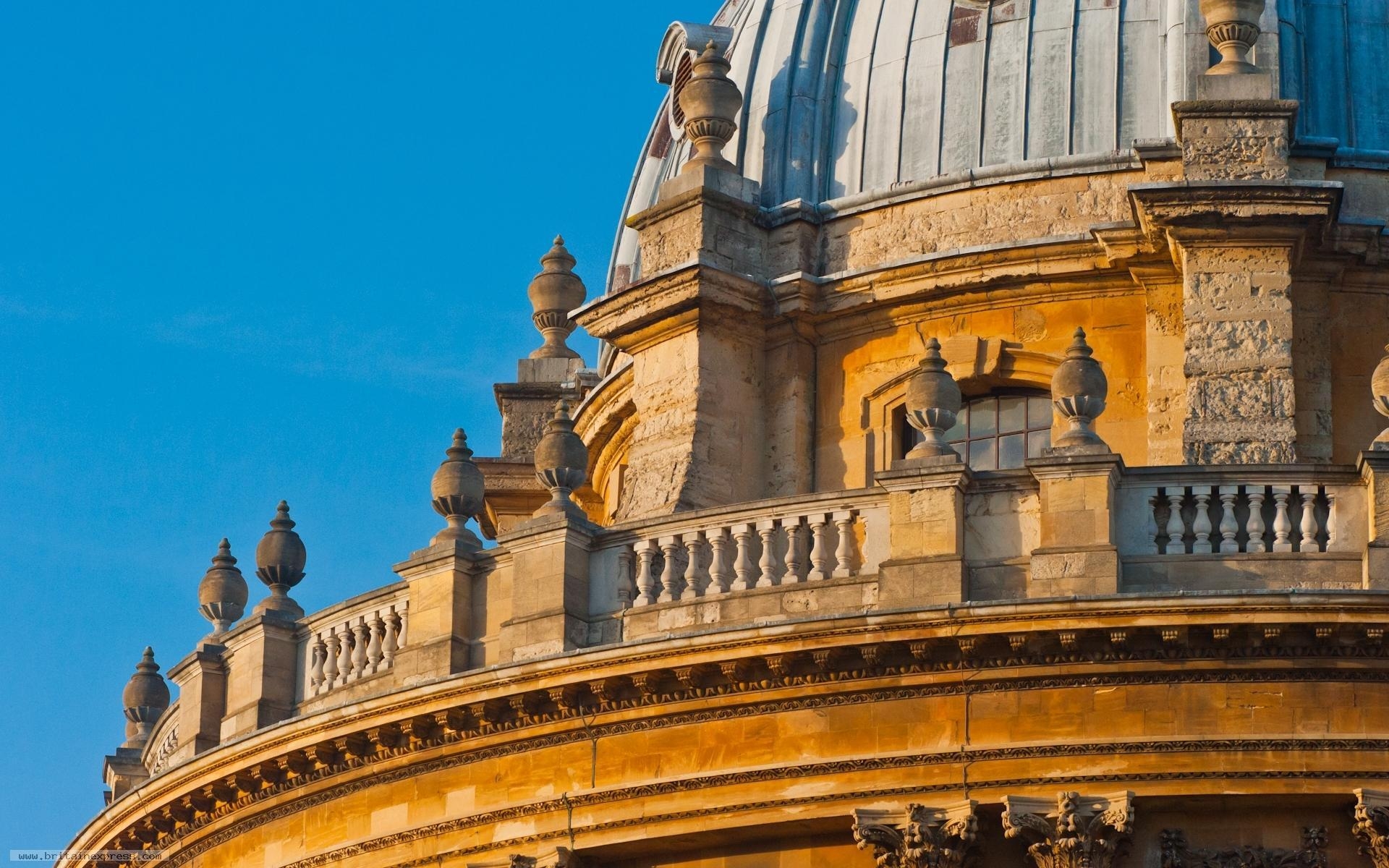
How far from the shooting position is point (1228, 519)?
2977 centimetres

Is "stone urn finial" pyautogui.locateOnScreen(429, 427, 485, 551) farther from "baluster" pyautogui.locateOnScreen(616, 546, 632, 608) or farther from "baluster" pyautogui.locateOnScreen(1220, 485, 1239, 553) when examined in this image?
"baluster" pyautogui.locateOnScreen(1220, 485, 1239, 553)

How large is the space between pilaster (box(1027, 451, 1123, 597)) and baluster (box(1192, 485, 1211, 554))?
610mm

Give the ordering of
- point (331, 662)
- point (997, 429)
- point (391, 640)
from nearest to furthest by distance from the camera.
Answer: point (391, 640) < point (331, 662) < point (997, 429)

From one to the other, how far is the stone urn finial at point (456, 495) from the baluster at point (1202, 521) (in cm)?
634

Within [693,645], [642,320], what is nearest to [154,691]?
[642,320]

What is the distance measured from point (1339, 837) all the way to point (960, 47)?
1156cm

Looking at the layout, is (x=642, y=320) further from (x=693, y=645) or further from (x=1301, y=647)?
(x=1301, y=647)

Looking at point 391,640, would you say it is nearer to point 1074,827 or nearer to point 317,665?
point 317,665

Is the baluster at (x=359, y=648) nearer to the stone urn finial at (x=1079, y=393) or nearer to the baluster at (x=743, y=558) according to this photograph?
the baluster at (x=743, y=558)


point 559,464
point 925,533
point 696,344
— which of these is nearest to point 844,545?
point 925,533

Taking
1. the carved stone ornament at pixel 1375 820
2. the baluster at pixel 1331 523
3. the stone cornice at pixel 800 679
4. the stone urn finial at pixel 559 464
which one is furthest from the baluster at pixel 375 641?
the carved stone ornament at pixel 1375 820

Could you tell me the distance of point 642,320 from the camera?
3647 cm

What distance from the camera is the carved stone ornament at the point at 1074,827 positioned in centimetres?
2883

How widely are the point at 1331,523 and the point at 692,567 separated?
17.1 ft
